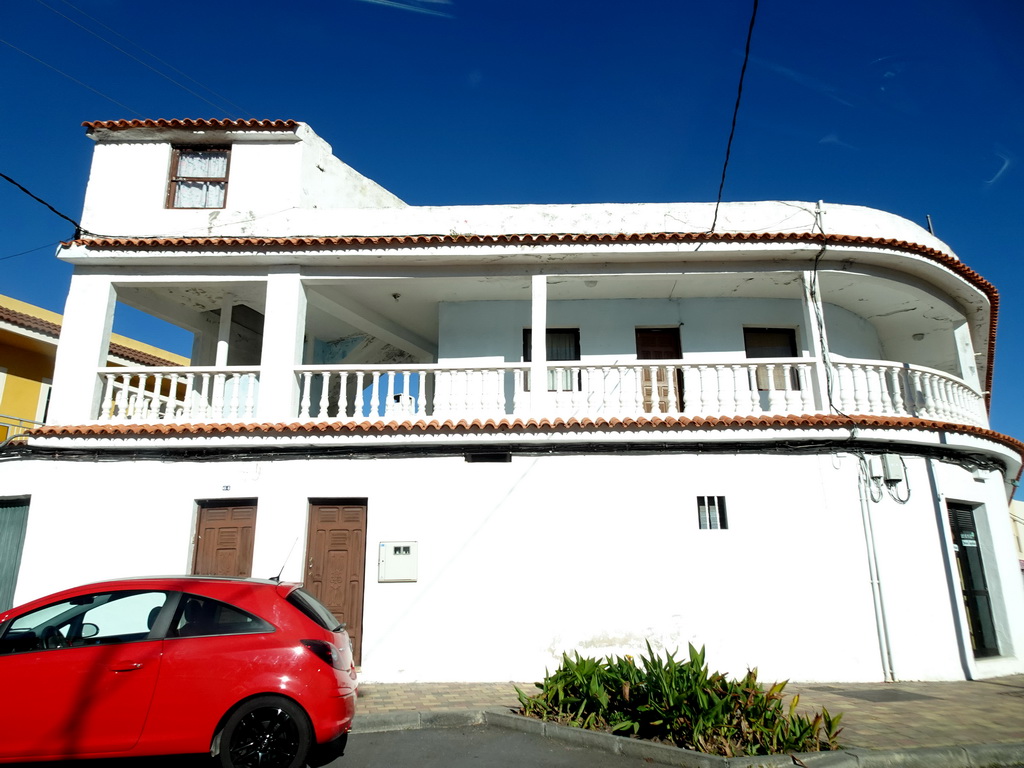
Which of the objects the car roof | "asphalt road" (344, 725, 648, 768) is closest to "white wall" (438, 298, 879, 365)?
"asphalt road" (344, 725, 648, 768)

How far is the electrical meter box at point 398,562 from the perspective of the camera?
9148 millimetres

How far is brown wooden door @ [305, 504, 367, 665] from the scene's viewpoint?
9.23 m

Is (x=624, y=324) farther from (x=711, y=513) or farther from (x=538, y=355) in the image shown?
(x=711, y=513)

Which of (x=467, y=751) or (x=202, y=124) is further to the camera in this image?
(x=202, y=124)

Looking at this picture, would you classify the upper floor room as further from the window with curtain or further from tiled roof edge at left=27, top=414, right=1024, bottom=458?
the window with curtain

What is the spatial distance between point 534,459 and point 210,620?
4.93m

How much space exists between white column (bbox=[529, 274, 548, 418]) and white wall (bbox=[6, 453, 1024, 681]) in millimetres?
878

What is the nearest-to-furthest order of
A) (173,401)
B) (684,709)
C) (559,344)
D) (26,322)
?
(684,709) < (173,401) < (559,344) < (26,322)

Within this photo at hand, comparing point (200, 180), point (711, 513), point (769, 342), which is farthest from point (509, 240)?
point (200, 180)

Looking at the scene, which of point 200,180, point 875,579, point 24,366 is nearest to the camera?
point 875,579

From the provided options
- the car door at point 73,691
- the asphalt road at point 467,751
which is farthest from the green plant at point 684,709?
the car door at point 73,691

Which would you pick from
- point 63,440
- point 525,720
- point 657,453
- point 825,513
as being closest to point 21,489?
point 63,440

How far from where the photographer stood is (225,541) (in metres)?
9.46

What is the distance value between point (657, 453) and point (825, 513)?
7.36 ft
